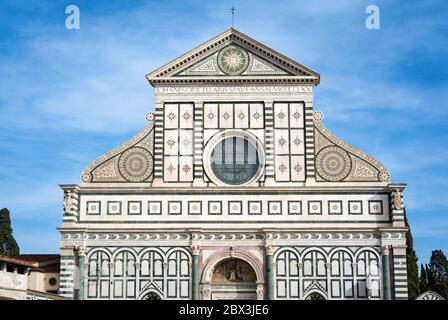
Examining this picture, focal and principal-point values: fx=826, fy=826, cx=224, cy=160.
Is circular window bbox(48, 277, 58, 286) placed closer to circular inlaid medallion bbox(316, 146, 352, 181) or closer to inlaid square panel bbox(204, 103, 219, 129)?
inlaid square panel bbox(204, 103, 219, 129)

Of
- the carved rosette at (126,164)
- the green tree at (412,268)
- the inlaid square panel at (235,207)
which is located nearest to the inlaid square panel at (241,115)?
the inlaid square panel at (235,207)

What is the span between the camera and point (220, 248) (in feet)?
115

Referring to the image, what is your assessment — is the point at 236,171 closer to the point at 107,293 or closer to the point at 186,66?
the point at 186,66

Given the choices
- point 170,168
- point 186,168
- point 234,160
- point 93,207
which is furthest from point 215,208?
point 93,207

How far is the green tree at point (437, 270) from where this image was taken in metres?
44.6

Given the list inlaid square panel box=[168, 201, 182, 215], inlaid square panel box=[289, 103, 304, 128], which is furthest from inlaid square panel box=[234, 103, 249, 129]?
inlaid square panel box=[168, 201, 182, 215]

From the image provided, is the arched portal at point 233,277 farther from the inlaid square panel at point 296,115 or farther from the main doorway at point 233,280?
the inlaid square panel at point 296,115

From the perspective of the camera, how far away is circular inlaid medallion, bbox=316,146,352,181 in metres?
35.7

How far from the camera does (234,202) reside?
35375mm

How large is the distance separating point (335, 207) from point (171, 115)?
27.2ft

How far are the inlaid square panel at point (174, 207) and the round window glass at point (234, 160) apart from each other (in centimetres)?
215
